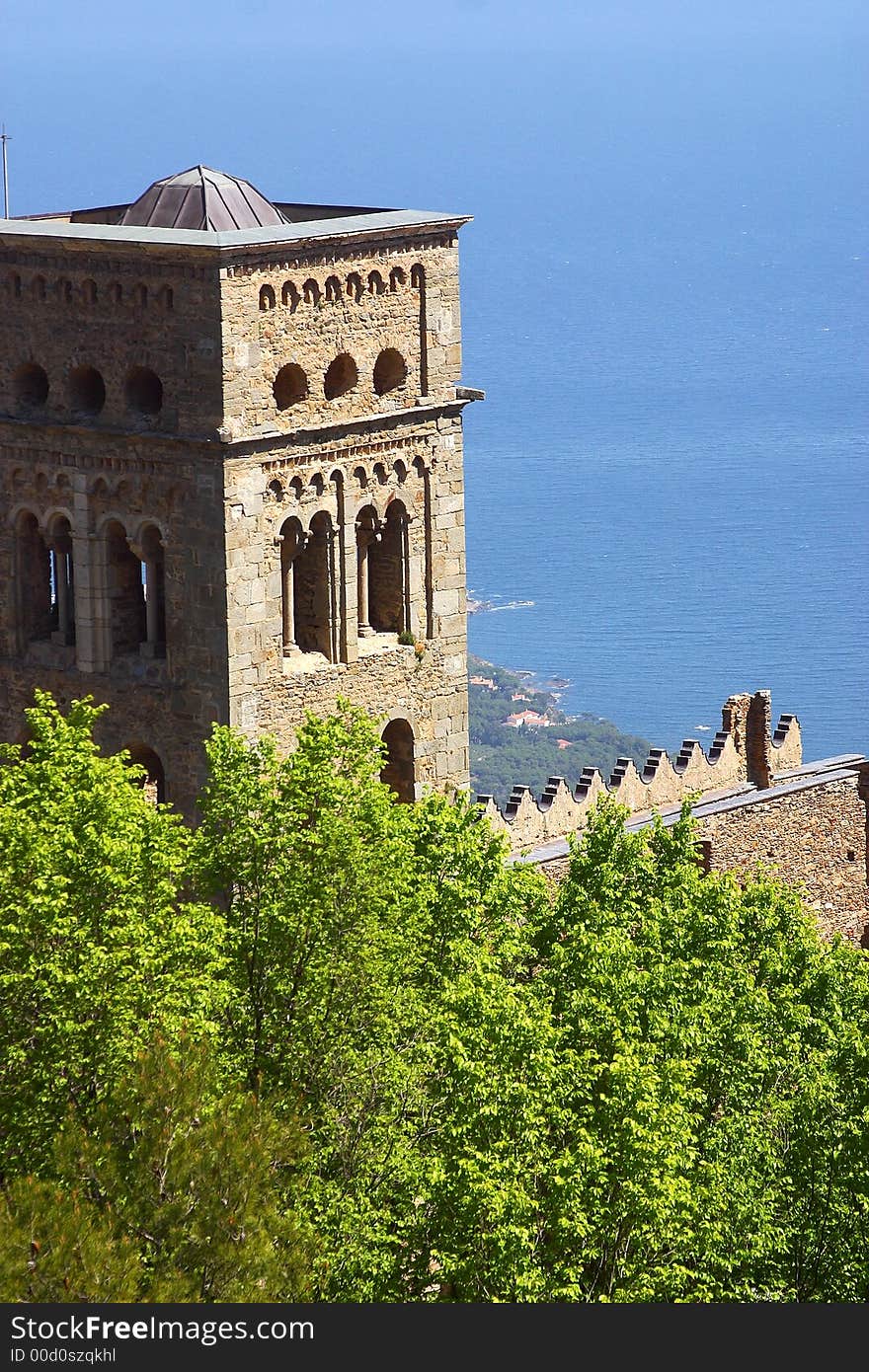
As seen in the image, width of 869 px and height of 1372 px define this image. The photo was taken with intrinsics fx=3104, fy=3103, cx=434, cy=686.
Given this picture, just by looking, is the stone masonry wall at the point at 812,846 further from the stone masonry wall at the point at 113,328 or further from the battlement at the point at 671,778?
the stone masonry wall at the point at 113,328

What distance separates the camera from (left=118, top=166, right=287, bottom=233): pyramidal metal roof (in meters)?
46.2

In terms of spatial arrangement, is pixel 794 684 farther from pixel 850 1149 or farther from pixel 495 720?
pixel 850 1149

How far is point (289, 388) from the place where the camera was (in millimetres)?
45500

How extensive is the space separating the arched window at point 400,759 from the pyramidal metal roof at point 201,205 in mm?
8010

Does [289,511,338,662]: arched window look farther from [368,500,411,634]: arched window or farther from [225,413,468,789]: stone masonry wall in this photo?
[368,500,411,634]: arched window

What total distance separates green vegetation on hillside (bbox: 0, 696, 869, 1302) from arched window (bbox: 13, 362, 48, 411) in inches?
347

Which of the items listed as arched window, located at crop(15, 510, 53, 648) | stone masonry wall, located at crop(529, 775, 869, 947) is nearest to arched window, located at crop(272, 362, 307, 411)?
arched window, located at crop(15, 510, 53, 648)

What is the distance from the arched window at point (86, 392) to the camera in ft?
151

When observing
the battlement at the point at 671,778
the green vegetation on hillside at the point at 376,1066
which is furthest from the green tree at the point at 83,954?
the battlement at the point at 671,778

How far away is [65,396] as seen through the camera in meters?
46.2

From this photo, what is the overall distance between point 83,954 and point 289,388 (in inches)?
517

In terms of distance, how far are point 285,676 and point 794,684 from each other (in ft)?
437

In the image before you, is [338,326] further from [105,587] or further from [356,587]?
[105,587]

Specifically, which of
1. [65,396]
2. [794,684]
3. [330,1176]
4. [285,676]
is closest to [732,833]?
[285,676]
